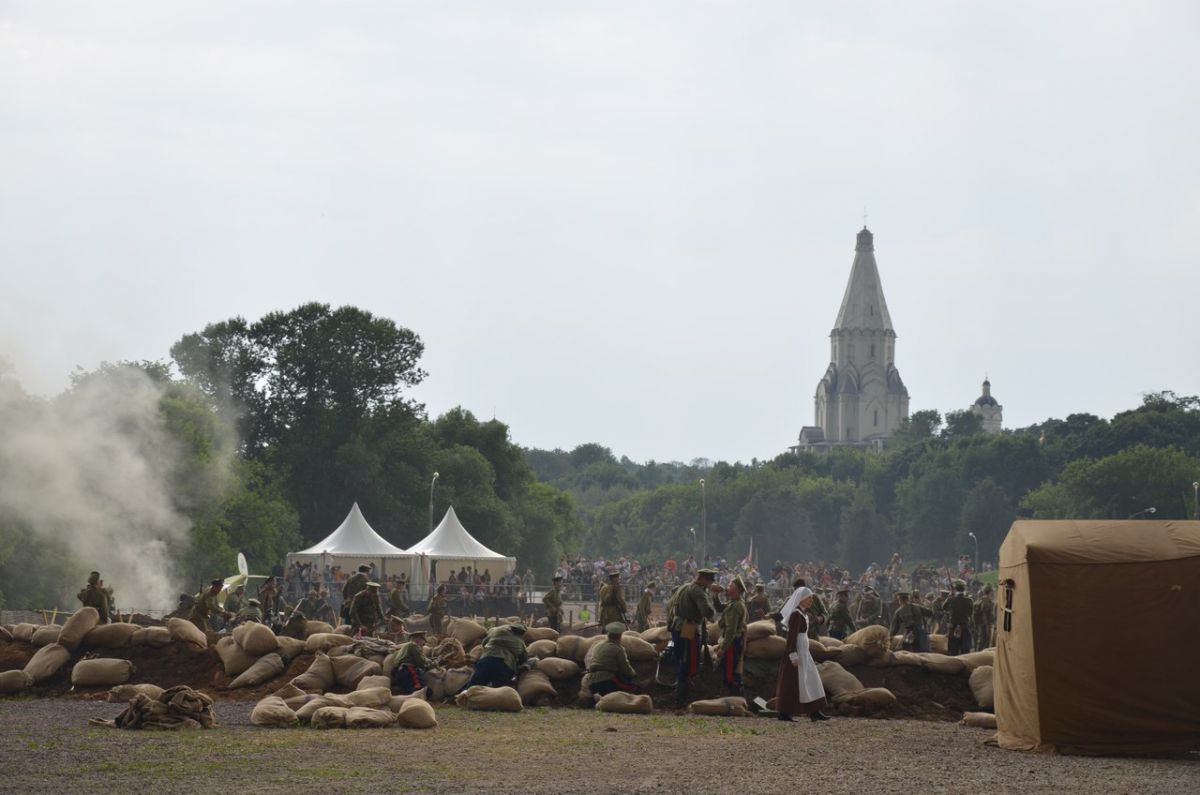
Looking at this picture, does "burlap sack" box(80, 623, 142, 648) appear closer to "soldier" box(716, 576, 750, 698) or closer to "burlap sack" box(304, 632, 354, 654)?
"burlap sack" box(304, 632, 354, 654)

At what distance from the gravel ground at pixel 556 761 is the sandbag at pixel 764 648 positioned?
2501mm

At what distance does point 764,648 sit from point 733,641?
0.76 metres

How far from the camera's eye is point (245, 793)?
11594 millimetres

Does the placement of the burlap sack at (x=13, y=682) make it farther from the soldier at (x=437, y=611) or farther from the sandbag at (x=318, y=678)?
the soldier at (x=437, y=611)

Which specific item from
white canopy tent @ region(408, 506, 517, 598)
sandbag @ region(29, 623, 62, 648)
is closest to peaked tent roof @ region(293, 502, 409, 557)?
white canopy tent @ region(408, 506, 517, 598)

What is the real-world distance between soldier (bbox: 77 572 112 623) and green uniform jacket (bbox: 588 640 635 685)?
8.15m

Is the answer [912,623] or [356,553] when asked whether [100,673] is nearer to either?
[912,623]

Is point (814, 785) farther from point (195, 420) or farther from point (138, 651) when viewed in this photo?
point (195, 420)

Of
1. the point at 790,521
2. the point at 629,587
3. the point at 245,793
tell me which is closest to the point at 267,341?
the point at 629,587

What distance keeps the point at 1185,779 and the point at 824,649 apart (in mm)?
7589

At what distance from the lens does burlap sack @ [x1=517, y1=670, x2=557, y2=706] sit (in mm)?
19531

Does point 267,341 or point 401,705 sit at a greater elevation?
point 267,341

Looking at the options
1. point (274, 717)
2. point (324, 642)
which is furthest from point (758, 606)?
point (274, 717)

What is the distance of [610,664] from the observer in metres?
19.5
